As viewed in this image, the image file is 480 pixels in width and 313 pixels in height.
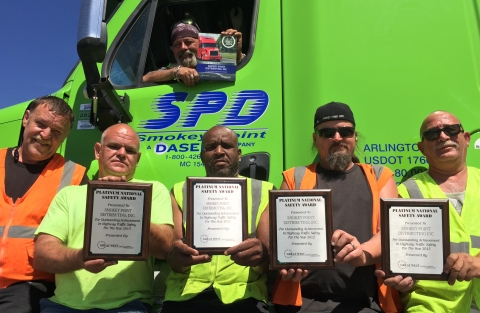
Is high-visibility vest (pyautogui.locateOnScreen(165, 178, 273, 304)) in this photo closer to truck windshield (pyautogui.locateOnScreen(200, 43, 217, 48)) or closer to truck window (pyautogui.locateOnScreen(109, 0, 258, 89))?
truck windshield (pyautogui.locateOnScreen(200, 43, 217, 48))

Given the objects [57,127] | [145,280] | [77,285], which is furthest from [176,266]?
[57,127]

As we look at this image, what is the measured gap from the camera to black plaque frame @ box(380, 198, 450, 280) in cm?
180

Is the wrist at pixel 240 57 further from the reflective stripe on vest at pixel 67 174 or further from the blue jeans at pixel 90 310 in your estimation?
the blue jeans at pixel 90 310

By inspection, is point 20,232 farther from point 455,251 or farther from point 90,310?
point 455,251

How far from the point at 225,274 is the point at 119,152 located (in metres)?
0.83

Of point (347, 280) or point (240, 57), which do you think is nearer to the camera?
point (347, 280)

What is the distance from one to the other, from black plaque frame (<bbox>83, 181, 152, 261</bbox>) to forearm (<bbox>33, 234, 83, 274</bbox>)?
116 millimetres

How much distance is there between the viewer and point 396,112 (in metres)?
2.47

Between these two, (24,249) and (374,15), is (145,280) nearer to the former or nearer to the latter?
(24,249)

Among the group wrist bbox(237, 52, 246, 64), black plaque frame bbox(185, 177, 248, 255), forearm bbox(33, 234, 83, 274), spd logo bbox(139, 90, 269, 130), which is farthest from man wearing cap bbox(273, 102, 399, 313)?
forearm bbox(33, 234, 83, 274)

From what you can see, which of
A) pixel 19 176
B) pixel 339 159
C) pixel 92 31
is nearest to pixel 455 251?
pixel 339 159

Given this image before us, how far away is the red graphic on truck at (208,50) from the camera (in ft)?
8.92

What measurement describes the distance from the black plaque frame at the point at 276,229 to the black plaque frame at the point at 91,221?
53 cm

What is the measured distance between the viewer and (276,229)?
1.89 metres
